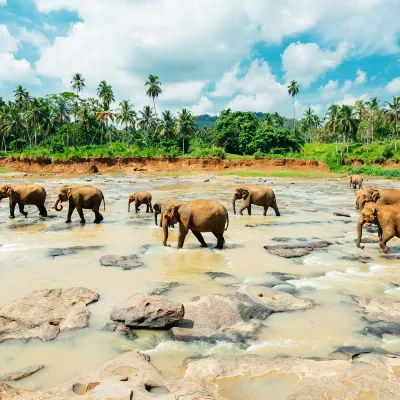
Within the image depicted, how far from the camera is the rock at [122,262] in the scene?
8.67m

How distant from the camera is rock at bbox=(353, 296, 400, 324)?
5.75m

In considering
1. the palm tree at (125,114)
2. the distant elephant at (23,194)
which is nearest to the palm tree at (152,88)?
the palm tree at (125,114)

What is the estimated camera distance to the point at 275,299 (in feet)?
21.0

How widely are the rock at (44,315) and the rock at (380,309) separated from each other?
4.49m

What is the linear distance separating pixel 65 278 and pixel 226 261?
12.5ft

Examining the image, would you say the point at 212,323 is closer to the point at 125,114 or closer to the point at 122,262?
the point at 122,262

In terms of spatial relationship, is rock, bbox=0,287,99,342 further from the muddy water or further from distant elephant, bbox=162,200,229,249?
distant elephant, bbox=162,200,229,249

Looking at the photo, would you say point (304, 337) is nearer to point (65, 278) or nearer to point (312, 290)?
point (312, 290)

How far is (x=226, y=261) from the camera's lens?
928 cm

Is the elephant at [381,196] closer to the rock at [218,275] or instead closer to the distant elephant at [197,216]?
the distant elephant at [197,216]

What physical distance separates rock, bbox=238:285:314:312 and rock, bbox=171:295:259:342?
556mm

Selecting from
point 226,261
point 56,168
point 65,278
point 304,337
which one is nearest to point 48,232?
point 65,278

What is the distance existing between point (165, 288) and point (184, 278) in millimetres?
757

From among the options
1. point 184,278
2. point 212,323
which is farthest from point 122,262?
point 212,323
